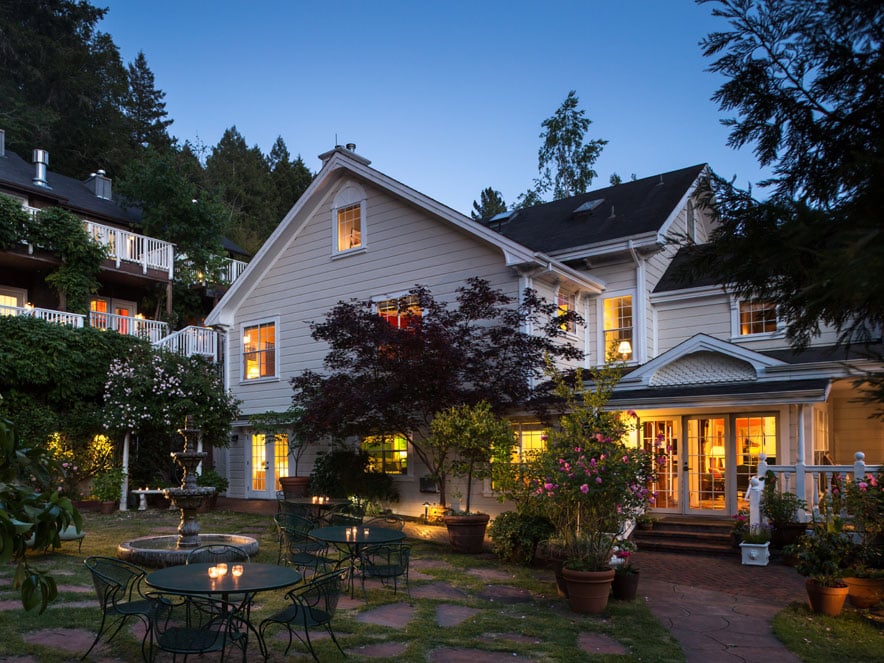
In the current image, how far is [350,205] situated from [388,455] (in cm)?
638

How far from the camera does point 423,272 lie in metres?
16.3

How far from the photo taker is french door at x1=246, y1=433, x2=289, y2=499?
18609mm

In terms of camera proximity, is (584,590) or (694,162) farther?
(694,162)

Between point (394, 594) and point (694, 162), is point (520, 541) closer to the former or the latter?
point (394, 594)

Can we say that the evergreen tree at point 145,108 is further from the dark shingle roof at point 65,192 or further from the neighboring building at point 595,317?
the neighboring building at point 595,317

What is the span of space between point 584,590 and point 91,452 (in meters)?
14.5

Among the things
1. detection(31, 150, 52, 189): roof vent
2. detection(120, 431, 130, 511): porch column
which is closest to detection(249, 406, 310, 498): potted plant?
detection(120, 431, 130, 511): porch column

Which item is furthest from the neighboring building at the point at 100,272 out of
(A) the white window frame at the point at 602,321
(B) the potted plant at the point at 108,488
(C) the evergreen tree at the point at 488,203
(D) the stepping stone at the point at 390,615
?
(C) the evergreen tree at the point at 488,203

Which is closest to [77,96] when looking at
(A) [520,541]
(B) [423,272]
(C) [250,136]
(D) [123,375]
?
(C) [250,136]

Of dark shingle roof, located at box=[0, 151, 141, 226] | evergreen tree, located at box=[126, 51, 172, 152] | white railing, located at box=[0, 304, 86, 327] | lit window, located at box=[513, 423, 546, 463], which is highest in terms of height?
evergreen tree, located at box=[126, 51, 172, 152]

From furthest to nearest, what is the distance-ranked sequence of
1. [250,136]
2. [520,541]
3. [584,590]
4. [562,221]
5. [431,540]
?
1. [250,136]
2. [562,221]
3. [431,540]
4. [520,541]
5. [584,590]

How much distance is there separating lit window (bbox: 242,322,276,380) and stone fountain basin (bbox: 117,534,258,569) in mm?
8076

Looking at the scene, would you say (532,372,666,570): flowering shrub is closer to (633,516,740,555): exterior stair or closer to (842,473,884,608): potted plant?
(842,473,884,608): potted plant

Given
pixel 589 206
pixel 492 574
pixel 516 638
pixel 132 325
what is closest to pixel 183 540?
pixel 492 574
